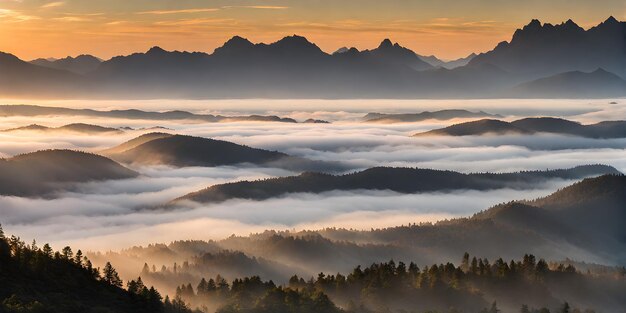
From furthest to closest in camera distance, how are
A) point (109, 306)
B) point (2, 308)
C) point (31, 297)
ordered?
point (109, 306), point (31, 297), point (2, 308)

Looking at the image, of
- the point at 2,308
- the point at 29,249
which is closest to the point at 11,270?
the point at 29,249

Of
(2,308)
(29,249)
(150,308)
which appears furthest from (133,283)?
(2,308)

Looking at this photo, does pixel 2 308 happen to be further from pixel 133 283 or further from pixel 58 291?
pixel 133 283

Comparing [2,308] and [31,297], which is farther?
[31,297]

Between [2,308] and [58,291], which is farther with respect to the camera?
[58,291]

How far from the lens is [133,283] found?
199 meters

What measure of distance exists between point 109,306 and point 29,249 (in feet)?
79.3

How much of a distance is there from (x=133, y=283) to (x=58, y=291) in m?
17.0

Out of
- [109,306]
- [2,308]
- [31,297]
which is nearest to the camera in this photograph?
Result: [2,308]

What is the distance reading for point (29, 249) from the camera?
199 meters

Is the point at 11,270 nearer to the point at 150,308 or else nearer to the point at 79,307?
the point at 79,307

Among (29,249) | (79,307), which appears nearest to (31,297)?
(79,307)

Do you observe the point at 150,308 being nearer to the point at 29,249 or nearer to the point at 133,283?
the point at 133,283

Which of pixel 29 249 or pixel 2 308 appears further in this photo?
pixel 29 249
